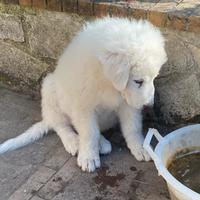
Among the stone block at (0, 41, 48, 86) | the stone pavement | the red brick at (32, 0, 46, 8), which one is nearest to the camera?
the stone pavement

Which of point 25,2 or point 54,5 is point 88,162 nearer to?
point 54,5

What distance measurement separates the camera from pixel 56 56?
13.1 feet

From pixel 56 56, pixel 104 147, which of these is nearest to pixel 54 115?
pixel 104 147

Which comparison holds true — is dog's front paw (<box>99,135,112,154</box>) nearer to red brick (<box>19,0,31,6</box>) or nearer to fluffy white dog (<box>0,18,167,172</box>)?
fluffy white dog (<box>0,18,167,172</box>)

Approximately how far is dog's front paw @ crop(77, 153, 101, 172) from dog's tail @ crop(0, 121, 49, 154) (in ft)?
1.61

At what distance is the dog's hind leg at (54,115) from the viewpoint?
11.8ft

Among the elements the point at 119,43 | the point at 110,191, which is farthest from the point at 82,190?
the point at 119,43

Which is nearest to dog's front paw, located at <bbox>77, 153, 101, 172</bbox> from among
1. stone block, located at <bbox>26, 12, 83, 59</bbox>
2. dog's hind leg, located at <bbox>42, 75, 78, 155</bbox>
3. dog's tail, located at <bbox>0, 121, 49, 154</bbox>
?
dog's hind leg, located at <bbox>42, 75, 78, 155</bbox>

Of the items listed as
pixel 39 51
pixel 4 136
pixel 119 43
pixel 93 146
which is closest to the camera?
pixel 119 43

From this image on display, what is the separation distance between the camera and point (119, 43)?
2.86 m

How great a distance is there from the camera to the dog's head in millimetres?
2828

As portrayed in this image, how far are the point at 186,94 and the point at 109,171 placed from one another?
87cm

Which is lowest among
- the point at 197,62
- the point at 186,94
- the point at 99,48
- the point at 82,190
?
the point at 82,190

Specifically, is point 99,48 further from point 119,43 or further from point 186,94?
point 186,94
